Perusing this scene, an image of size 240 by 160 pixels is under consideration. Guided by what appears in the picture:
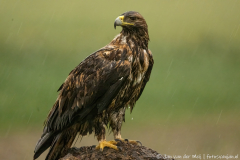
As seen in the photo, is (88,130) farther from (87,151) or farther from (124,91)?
(124,91)

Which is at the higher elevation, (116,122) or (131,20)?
(131,20)

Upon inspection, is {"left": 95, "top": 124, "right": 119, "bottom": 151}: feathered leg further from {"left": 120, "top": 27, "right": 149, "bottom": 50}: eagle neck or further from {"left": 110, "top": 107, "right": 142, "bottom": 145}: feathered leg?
{"left": 120, "top": 27, "right": 149, "bottom": 50}: eagle neck

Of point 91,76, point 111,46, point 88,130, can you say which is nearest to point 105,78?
point 91,76

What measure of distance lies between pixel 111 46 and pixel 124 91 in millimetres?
633

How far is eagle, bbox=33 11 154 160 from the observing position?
3.88 m

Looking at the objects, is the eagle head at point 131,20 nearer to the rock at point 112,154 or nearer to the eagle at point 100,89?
the eagle at point 100,89

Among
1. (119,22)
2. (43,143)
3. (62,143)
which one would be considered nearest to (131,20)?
(119,22)

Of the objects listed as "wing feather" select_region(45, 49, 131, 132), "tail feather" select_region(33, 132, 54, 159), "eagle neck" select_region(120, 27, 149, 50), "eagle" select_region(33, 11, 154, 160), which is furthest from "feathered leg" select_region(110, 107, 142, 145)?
"eagle neck" select_region(120, 27, 149, 50)

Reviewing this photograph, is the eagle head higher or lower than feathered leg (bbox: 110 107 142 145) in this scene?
higher

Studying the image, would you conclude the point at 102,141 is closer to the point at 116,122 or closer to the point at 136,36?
the point at 116,122

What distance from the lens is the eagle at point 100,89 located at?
3.88 metres

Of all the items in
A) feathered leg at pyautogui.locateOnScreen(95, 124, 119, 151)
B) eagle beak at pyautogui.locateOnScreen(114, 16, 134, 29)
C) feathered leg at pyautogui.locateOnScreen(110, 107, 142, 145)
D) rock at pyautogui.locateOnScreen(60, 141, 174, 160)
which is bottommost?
rock at pyautogui.locateOnScreen(60, 141, 174, 160)

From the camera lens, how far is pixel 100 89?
3.90m

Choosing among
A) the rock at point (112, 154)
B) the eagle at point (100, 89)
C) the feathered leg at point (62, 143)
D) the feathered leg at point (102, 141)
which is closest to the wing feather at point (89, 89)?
the eagle at point (100, 89)
